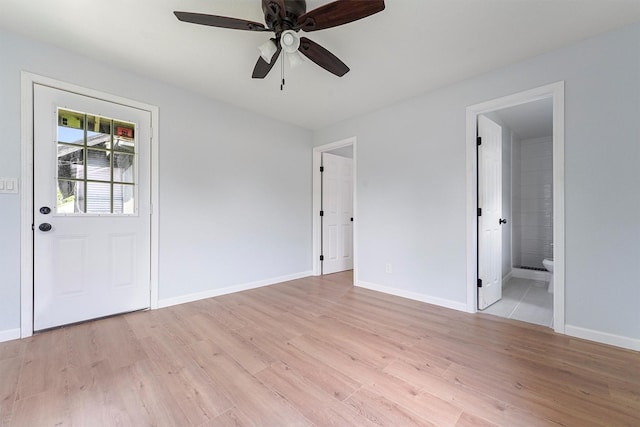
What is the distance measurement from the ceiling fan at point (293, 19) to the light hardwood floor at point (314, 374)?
214 centimetres

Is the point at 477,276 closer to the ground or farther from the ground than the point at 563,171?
closer to the ground

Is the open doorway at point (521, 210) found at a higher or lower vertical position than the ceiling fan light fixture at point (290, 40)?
lower

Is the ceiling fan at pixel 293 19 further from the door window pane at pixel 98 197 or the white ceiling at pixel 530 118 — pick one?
the white ceiling at pixel 530 118

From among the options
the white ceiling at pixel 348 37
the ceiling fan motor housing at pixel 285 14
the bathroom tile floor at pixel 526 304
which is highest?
the white ceiling at pixel 348 37

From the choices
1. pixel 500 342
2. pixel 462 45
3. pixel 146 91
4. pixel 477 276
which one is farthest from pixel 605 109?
pixel 146 91

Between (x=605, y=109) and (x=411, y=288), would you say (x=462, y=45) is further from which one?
(x=411, y=288)

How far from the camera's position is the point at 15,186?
211 cm

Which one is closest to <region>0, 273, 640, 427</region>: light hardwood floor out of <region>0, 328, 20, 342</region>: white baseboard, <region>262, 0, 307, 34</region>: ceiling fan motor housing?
<region>0, 328, 20, 342</region>: white baseboard

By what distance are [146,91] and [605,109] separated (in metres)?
4.17

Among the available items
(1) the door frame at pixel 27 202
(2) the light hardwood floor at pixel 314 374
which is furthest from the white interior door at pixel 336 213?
(1) the door frame at pixel 27 202

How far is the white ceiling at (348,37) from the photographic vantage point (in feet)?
5.92

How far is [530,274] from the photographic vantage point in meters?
4.24

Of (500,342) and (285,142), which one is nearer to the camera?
(500,342)

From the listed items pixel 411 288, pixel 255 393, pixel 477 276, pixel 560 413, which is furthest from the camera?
pixel 411 288
